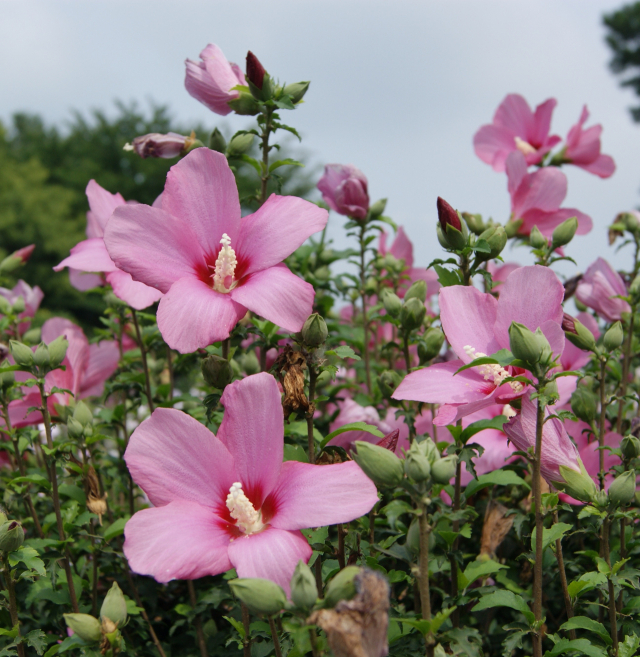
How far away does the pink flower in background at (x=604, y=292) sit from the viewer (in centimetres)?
162

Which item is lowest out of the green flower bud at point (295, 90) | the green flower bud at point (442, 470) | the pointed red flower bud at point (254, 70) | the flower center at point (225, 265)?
→ the green flower bud at point (442, 470)

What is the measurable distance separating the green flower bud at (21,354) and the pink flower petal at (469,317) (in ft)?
2.53

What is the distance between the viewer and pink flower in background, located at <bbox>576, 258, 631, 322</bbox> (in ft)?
5.32

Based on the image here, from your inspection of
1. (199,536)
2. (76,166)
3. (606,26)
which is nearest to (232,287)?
(199,536)

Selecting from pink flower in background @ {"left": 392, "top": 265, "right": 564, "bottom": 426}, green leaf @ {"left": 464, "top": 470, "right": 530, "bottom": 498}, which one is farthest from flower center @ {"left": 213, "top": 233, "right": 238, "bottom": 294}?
green leaf @ {"left": 464, "top": 470, "right": 530, "bottom": 498}

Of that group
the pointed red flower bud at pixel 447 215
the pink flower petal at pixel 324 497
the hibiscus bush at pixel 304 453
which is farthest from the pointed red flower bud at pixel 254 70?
the pink flower petal at pixel 324 497

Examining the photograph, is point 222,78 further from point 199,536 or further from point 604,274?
point 604,274

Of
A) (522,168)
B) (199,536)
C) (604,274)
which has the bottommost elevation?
(199,536)

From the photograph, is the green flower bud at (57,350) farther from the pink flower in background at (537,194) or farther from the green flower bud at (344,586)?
the pink flower in background at (537,194)

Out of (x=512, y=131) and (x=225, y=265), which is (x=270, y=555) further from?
(x=512, y=131)

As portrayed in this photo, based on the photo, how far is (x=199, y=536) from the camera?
2.70 ft

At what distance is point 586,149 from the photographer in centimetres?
194

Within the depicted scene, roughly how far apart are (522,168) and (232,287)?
0.87m

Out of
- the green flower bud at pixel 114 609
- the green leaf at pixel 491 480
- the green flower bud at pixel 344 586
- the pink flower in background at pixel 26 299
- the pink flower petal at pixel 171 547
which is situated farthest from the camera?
the pink flower in background at pixel 26 299
